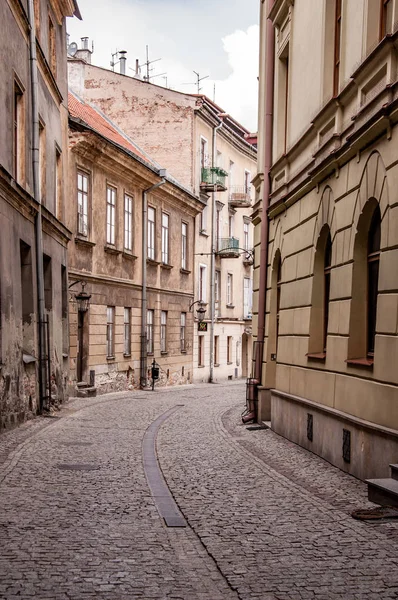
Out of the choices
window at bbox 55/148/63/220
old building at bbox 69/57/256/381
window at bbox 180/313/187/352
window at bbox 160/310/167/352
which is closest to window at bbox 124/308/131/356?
window at bbox 160/310/167/352

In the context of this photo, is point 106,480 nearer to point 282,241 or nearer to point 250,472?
point 250,472

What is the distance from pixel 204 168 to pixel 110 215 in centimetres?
1300

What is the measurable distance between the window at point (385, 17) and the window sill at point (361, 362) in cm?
365

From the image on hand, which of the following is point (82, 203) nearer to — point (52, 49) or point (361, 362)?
point (52, 49)

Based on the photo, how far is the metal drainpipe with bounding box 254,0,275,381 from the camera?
16.2 m

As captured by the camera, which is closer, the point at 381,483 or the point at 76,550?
the point at 76,550

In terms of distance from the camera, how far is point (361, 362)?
960cm

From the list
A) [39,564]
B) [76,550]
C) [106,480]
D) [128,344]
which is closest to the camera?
[39,564]

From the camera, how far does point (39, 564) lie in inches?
221

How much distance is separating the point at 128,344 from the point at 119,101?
13.6m

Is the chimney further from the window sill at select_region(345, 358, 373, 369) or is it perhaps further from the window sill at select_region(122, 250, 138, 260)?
the window sill at select_region(345, 358, 373, 369)

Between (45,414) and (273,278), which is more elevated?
(273,278)

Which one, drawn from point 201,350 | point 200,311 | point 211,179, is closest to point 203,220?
point 211,179

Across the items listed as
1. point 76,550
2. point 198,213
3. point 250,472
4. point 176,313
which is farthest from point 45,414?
point 198,213
